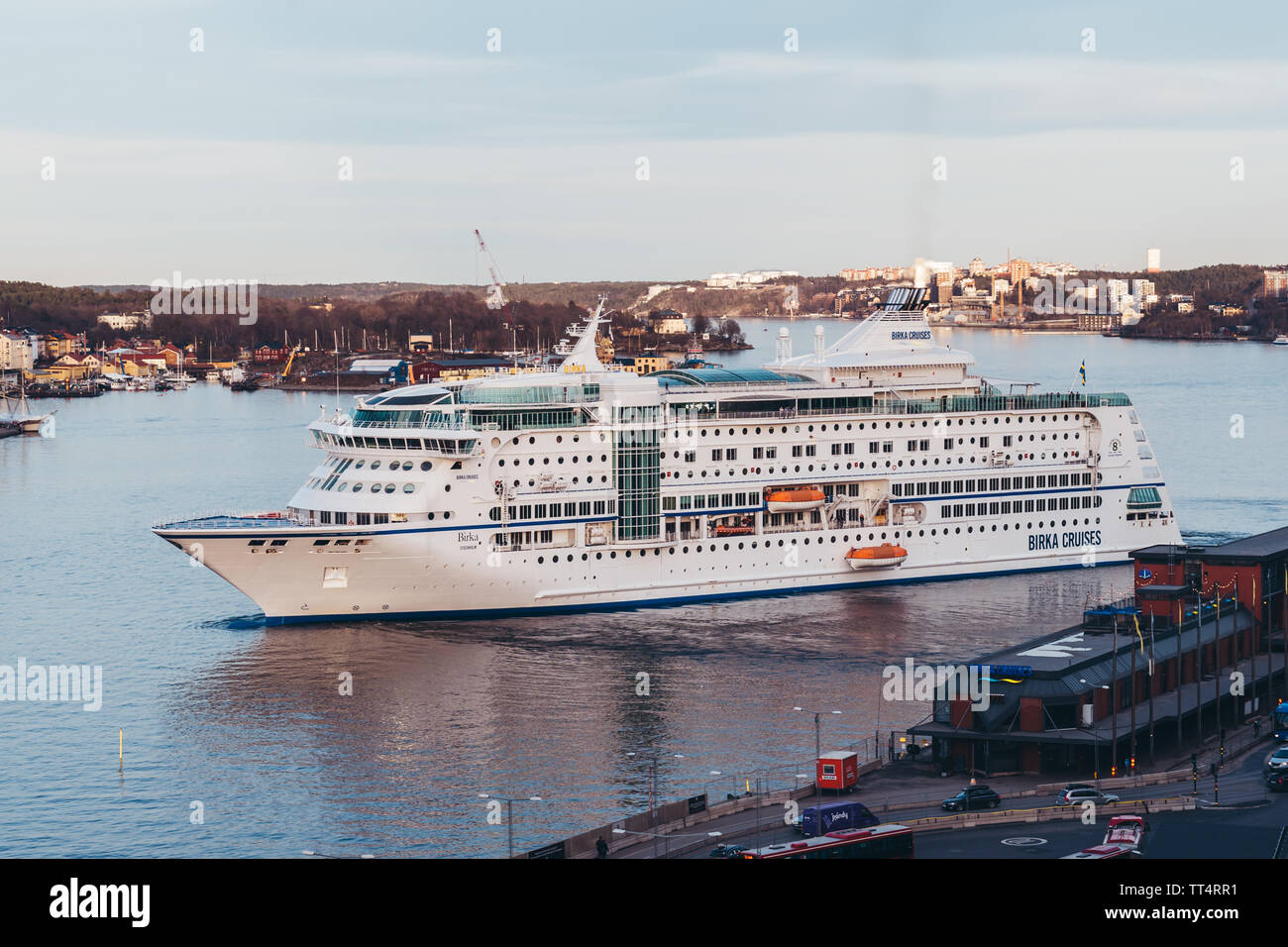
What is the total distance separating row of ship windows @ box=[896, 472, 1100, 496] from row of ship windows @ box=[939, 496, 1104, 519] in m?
0.36

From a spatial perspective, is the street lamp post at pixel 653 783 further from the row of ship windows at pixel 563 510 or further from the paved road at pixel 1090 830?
the row of ship windows at pixel 563 510

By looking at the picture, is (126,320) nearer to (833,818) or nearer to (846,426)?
(846,426)

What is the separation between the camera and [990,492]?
45.1 metres

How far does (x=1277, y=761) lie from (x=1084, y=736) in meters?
2.80

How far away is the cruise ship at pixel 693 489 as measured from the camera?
125 feet

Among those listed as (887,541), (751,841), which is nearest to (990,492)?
(887,541)

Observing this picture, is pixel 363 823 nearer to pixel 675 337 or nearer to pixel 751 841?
pixel 751 841

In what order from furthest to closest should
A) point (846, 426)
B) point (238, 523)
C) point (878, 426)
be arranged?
point (878, 426) < point (846, 426) < point (238, 523)

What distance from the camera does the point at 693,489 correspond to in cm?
4119

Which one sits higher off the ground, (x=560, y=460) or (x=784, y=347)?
(x=784, y=347)

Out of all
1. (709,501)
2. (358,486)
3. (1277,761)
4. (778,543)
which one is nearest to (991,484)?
(778,543)

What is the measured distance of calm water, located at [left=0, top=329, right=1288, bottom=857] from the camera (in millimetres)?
25078

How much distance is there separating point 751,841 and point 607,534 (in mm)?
18600

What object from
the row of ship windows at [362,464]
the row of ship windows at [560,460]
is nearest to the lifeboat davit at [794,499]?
the row of ship windows at [560,460]
